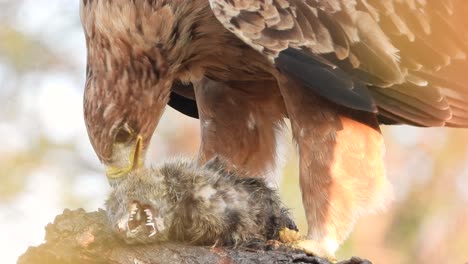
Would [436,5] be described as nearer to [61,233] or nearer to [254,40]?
[254,40]

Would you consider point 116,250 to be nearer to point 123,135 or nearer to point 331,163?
point 123,135

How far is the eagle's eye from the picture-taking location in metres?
6.28

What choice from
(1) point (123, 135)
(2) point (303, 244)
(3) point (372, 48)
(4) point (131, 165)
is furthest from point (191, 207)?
(3) point (372, 48)

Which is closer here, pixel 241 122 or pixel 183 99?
pixel 241 122

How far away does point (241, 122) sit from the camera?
705 cm

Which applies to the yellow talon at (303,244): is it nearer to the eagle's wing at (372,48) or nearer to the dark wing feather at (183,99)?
the eagle's wing at (372,48)

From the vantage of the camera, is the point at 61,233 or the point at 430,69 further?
the point at 430,69

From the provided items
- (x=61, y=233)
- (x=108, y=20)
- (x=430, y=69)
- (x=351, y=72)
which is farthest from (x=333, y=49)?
(x=61, y=233)

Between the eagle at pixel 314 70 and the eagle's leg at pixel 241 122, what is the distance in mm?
350

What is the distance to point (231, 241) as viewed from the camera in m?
5.28

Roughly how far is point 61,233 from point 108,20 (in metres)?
1.83

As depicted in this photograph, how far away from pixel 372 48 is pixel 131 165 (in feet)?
5.37

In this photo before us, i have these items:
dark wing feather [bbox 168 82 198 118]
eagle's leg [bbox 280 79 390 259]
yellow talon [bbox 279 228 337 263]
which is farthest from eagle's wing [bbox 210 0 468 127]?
dark wing feather [bbox 168 82 198 118]

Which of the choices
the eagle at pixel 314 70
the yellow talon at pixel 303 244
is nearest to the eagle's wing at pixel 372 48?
the eagle at pixel 314 70
